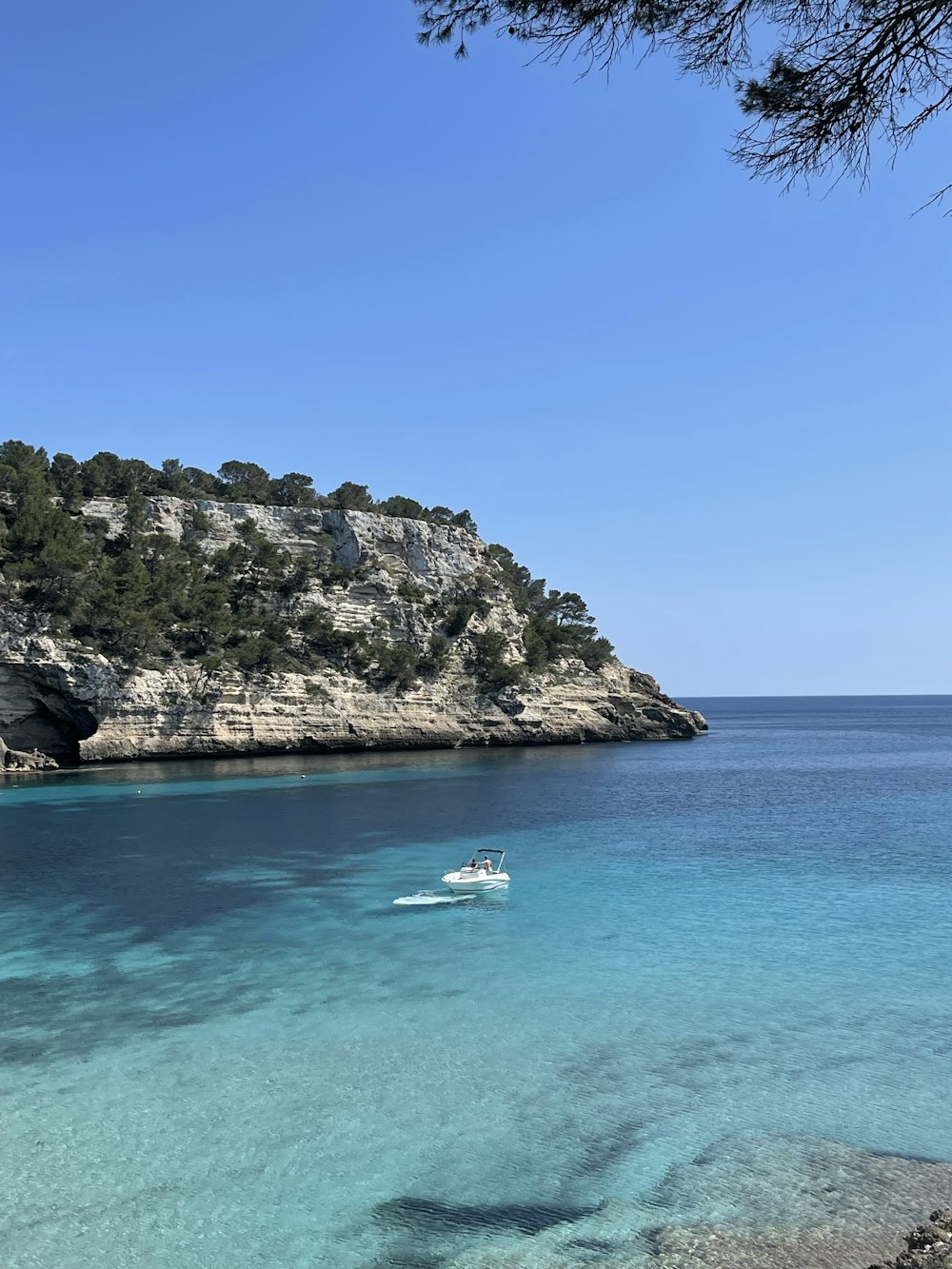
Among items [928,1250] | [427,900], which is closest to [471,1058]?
[928,1250]

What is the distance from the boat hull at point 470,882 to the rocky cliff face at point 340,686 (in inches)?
1381

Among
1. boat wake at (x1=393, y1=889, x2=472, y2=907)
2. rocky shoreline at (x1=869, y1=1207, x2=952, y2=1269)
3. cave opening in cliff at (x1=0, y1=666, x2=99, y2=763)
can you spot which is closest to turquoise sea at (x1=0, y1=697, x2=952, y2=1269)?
boat wake at (x1=393, y1=889, x2=472, y2=907)

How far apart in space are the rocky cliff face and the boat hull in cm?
3507

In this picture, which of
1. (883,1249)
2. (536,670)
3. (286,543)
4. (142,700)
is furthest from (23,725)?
(883,1249)

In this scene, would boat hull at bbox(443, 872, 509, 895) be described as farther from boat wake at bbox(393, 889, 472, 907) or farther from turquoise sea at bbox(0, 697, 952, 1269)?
turquoise sea at bbox(0, 697, 952, 1269)

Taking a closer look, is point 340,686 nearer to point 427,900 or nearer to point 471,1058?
point 427,900

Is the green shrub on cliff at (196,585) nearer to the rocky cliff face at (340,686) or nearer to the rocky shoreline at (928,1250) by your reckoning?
the rocky cliff face at (340,686)

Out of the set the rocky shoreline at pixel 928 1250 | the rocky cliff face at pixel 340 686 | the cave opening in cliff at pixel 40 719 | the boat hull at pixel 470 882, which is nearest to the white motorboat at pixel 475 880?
the boat hull at pixel 470 882

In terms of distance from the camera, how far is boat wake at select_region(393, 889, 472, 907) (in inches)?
726

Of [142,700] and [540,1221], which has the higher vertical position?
A: [142,700]

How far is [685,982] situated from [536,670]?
181 feet

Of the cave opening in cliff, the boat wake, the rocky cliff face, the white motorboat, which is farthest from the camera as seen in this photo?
the rocky cliff face

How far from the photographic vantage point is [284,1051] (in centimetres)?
1059

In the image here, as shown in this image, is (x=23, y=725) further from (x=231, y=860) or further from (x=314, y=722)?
(x=231, y=860)
